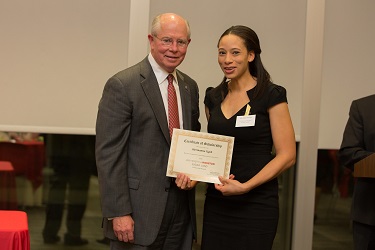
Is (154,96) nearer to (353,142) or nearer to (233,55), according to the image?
(233,55)

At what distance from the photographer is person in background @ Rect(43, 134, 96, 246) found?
4219 millimetres

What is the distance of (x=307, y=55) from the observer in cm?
446

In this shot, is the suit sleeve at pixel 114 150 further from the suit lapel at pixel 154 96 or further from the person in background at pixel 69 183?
the person in background at pixel 69 183

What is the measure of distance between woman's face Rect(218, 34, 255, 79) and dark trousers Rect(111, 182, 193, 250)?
0.68 meters

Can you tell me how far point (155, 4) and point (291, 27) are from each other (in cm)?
112

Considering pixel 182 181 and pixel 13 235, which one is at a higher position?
pixel 182 181

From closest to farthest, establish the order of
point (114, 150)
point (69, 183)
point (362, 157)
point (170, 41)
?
point (114, 150) < point (170, 41) < point (362, 157) < point (69, 183)

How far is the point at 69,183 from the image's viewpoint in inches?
170

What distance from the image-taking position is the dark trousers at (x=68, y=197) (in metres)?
4.28

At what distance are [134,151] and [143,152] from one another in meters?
0.05

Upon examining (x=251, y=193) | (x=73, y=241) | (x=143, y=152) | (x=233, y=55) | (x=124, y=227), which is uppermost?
(x=233, y=55)

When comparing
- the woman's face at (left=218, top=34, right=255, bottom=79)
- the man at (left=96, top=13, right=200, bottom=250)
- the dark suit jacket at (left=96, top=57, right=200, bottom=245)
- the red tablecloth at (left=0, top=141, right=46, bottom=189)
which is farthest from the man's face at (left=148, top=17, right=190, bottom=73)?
the red tablecloth at (left=0, top=141, right=46, bottom=189)

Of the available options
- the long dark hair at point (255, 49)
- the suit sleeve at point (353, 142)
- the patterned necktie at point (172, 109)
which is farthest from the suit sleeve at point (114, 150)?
the suit sleeve at point (353, 142)

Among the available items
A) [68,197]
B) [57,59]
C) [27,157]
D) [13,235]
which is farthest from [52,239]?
[13,235]
